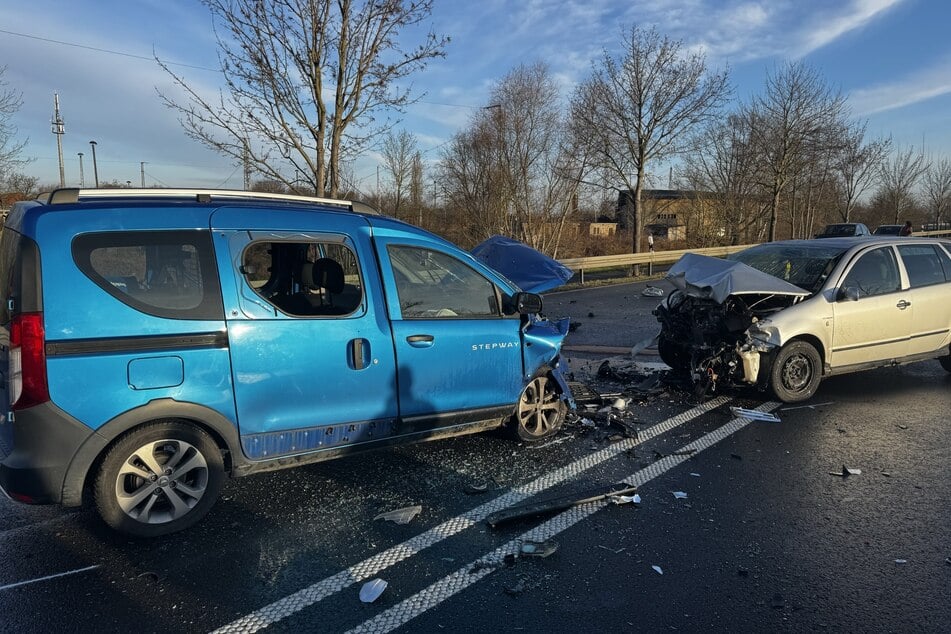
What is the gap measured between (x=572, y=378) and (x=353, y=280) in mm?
3823

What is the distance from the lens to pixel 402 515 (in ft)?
12.5

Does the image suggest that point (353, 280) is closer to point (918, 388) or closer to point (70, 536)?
point (70, 536)

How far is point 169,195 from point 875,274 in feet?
24.0

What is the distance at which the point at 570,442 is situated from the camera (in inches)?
206

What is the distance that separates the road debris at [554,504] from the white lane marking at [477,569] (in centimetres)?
4

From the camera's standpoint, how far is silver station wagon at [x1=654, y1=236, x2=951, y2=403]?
20.4ft

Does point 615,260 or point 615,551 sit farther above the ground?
point 615,260

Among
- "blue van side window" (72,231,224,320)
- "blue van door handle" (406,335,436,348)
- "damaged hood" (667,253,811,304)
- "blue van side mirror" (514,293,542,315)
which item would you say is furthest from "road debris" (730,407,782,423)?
"blue van side window" (72,231,224,320)

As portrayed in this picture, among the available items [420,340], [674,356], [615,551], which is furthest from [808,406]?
[420,340]

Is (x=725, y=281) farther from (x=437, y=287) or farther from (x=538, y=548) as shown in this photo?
(x=538, y=548)

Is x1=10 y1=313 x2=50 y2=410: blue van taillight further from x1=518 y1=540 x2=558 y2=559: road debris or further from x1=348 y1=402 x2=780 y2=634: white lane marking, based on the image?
x1=518 y1=540 x2=558 y2=559: road debris

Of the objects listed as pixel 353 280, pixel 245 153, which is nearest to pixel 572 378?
pixel 353 280

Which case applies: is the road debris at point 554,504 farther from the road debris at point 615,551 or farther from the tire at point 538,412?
the tire at point 538,412

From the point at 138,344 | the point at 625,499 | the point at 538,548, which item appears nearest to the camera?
the point at 138,344
